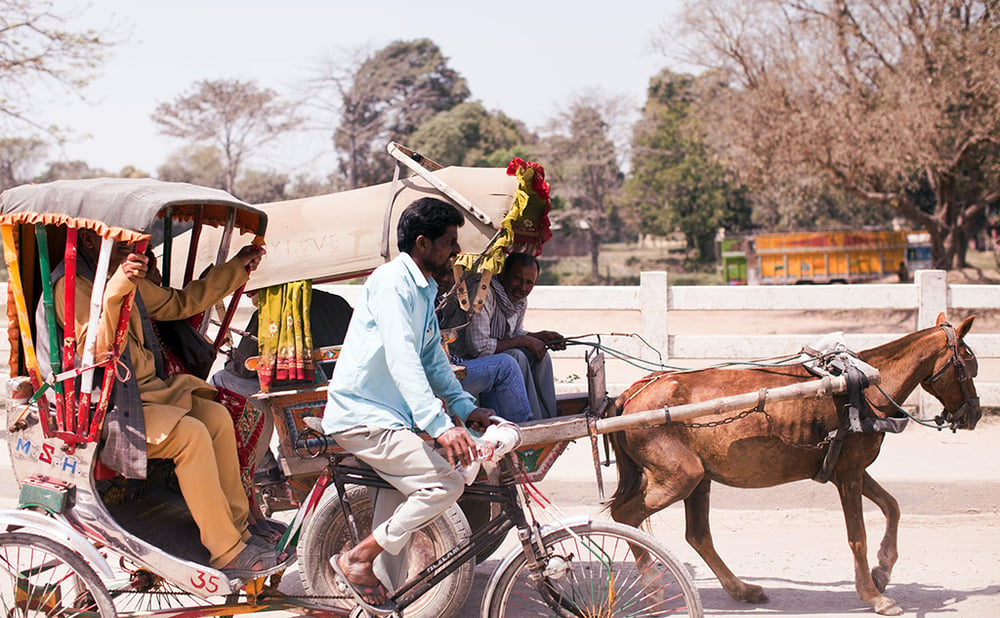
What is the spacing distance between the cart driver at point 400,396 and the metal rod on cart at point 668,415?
26.7 inches

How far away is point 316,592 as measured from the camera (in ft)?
13.1

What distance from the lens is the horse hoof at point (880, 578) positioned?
15.2ft

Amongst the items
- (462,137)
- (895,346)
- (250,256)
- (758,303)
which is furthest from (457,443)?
(462,137)

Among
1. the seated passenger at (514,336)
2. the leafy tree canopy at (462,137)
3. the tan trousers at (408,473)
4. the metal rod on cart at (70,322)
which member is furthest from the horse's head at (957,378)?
the leafy tree canopy at (462,137)

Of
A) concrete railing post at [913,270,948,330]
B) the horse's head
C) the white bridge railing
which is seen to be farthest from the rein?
concrete railing post at [913,270,948,330]

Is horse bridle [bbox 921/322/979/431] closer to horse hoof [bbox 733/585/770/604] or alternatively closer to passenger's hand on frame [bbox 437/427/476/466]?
horse hoof [bbox 733/585/770/604]

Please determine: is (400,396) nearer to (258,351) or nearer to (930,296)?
(258,351)

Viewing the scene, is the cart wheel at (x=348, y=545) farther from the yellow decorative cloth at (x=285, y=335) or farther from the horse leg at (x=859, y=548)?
the horse leg at (x=859, y=548)

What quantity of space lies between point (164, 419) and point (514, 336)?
1860 mm

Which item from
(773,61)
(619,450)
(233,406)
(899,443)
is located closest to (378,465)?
(233,406)

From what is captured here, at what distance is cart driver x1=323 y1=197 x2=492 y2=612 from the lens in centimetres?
321

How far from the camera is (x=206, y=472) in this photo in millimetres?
3693

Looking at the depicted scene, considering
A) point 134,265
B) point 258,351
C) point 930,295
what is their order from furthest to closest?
point 930,295, point 258,351, point 134,265

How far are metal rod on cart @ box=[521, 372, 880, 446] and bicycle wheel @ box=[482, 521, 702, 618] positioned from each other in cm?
53
